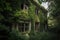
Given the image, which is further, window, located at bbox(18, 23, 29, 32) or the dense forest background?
window, located at bbox(18, 23, 29, 32)

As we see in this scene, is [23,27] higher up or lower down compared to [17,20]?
lower down

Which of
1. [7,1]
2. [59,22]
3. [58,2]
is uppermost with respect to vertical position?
[7,1]

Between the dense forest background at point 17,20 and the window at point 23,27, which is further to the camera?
the window at point 23,27

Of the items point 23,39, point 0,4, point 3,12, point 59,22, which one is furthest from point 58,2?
point 3,12

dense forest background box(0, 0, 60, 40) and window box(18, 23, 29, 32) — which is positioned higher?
dense forest background box(0, 0, 60, 40)

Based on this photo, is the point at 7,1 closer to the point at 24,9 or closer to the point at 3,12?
the point at 3,12

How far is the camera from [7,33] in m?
14.5

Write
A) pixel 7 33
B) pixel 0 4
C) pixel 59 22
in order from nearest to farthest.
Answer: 1. pixel 59 22
2. pixel 7 33
3. pixel 0 4

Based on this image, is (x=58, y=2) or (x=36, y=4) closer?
(x=58, y=2)

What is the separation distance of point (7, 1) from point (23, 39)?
6.23 meters

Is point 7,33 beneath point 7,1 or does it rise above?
beneath

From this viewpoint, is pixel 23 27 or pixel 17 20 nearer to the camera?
pixel 17 20

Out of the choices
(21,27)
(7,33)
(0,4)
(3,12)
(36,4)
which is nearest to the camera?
(7,33)

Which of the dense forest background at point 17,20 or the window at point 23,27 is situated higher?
the dense forest background at point 17,20
